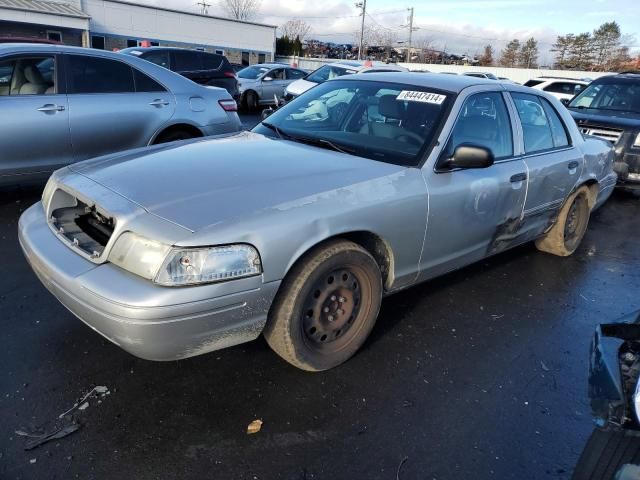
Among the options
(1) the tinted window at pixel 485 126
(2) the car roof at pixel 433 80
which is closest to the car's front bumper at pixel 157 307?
(1) the tinted window at pixel 485 126

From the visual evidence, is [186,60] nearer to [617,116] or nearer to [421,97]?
[617,116]

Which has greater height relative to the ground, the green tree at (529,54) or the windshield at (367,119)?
the green tree at (529,54)

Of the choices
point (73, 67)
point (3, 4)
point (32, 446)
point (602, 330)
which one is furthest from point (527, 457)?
point (3, 4)

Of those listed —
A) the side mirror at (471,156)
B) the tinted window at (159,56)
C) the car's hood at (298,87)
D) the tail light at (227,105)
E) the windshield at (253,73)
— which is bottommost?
the side mirror at (471,156)

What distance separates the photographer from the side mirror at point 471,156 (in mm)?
3162

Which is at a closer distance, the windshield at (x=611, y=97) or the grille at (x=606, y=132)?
the grille at (x=606, y=132)

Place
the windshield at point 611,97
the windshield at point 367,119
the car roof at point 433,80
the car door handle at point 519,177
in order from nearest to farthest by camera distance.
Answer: the windshield at point 367,119
the car roof at point 433,80
the car door handle at point 519,177
the windshield at point 611,97

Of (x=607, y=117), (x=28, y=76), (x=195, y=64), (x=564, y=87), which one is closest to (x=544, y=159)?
(x=28, y=76)

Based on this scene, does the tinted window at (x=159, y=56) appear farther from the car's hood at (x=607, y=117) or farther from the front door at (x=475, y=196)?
the front door at (x=475, y=196)

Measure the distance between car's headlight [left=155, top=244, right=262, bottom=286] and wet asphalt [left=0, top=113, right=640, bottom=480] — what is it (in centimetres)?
73

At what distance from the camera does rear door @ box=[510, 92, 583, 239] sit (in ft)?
13.4

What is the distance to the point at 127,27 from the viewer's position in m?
34.7

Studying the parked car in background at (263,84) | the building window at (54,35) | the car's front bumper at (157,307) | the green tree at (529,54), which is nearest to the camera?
the car's front bumper at (157,307)

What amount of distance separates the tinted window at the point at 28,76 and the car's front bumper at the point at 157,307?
3.22 m
